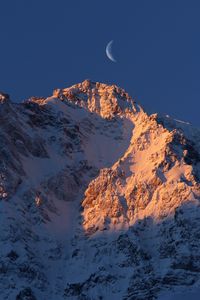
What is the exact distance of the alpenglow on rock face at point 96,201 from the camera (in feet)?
434

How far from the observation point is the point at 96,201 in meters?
147

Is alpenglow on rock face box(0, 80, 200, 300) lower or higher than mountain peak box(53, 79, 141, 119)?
lower

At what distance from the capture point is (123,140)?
161125 millimetres

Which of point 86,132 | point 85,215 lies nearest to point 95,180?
point 85,215

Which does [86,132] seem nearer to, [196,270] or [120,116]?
[120,116]

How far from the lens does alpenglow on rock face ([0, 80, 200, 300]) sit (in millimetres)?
132250

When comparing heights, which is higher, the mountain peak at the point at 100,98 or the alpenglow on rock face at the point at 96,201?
the mountain peak at the point at 100,98

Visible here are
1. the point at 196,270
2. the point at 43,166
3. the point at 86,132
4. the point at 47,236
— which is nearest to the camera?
the point at 196,270

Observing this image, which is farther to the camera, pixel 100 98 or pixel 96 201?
pixel 100 98

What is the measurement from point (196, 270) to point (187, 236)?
4918mm

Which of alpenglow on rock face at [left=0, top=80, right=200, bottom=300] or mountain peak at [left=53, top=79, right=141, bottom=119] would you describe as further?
mountain peak at [left=53, top=79, right=141, bottom=119]

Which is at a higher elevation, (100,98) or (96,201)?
(100,98)

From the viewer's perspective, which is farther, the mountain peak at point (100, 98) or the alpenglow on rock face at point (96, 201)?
the mountain peak at point (100, 98)

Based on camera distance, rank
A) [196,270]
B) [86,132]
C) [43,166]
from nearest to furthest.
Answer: [196,270] → [43,166] → [86,132]
